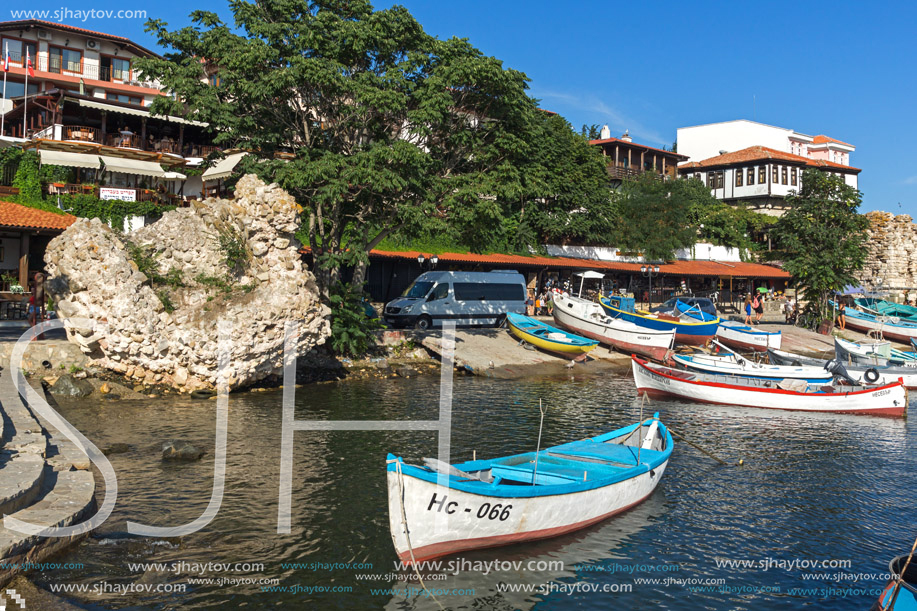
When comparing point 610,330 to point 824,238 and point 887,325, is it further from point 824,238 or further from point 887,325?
point 887,325

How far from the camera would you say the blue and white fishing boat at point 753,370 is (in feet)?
80.9

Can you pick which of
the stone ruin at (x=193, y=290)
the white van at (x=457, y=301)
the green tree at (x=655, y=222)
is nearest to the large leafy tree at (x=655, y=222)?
the green tree at (x=655, y=222)

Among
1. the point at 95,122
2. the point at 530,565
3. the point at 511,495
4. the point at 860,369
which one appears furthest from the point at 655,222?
the point at 511,495

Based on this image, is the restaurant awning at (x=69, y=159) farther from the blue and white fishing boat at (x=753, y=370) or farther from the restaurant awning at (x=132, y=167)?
the blue and white fishing boat at (x=753, y=370)

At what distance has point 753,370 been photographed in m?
25.2

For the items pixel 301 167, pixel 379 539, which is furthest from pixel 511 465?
pixel 301 167

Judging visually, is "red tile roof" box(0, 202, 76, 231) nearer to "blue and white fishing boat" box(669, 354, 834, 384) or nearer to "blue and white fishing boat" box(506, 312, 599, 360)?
"blue and white fishing boat" box(506, 312, 599, 360)

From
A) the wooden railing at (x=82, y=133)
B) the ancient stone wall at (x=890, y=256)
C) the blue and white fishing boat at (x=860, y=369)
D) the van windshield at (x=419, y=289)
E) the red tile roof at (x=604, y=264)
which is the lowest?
the blue and white fishing boat at (x=860, y=369)

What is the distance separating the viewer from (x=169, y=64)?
74.9 ft

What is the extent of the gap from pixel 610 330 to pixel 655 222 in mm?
19384

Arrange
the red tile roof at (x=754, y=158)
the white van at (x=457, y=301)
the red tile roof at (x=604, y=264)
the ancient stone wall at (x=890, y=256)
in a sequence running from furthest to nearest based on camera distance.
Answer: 1. the red tile roof at (x=754, y=158)
2. the ancient stone wall at (x=890, y=256)
3. the red tile roof at (x=604, y=264)
4. the white van at (x=457, y=301)

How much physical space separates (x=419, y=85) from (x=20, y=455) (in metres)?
19.0

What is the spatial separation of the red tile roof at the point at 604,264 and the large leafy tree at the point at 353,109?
657 centimetres

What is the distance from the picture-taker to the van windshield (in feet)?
105
